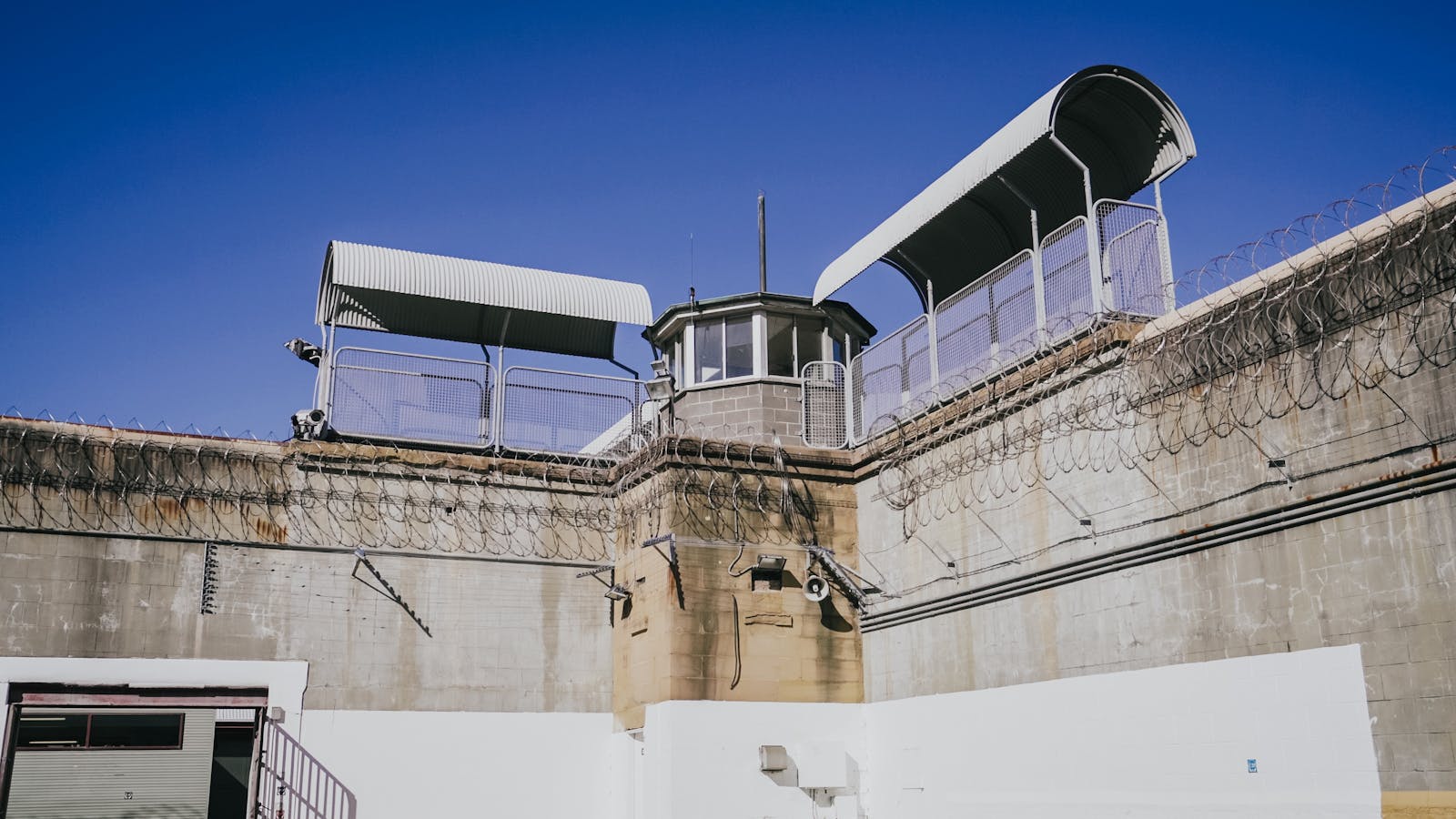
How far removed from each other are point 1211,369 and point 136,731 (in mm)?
12407

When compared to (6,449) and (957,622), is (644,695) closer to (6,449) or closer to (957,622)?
(957,622)

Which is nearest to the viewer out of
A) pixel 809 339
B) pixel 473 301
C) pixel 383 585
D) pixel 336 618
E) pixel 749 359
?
pixel 336 618

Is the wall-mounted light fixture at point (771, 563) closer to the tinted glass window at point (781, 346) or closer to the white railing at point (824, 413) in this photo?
the white railing at point (824, 413)

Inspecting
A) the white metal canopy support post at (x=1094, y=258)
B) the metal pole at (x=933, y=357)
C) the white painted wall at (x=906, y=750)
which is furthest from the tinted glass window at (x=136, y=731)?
the white metal canopy support post at (x=1094, y=258)

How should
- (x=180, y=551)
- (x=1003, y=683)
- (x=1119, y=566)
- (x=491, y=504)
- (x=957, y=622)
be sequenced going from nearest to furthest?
(x=1119, y=566), (x=1003, y=683), (x=957, y=622), (x=180, y=551), (x=491, y=504)

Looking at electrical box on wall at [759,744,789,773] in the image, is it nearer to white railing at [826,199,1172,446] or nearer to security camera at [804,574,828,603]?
security camera at [804,574,828,603]

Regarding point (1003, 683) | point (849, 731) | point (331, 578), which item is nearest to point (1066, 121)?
point (1003, 683)

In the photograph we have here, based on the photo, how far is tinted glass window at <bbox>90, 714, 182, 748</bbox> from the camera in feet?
47.2

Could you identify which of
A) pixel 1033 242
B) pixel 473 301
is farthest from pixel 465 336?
pixel 1033 242

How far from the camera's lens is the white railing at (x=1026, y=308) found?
41.3ft

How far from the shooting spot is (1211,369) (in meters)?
10.9

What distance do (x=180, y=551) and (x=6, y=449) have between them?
225cm

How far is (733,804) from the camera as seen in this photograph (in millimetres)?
14508

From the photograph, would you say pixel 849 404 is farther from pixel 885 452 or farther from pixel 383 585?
pixel 383 585
